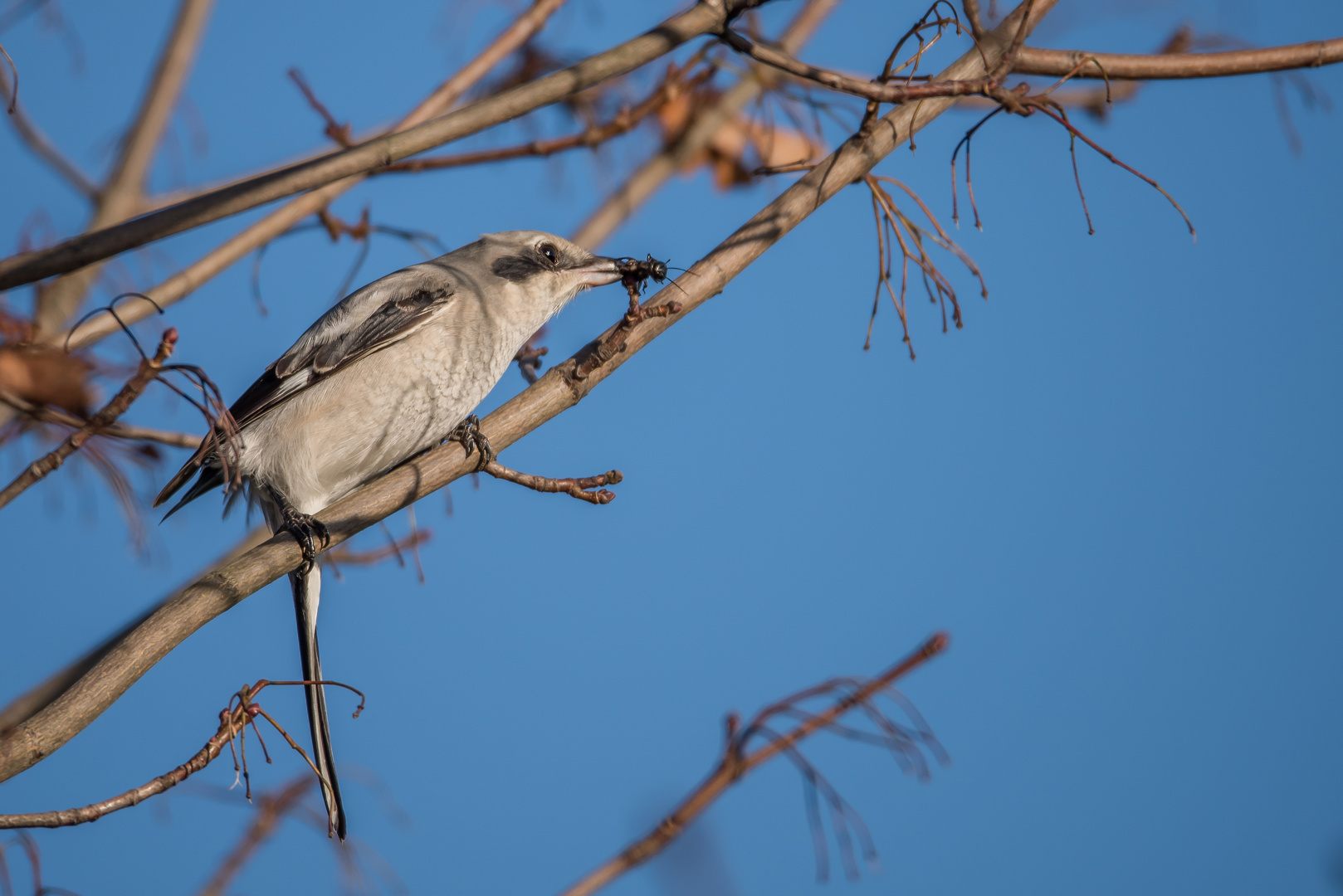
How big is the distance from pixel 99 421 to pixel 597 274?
218 cm

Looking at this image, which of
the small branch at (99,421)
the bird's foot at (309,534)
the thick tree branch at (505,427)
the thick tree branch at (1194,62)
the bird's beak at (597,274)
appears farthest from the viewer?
the bird's beak at (597,274)

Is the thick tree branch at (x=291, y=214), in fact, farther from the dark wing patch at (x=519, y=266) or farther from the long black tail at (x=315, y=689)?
the long black tail at (x=315, y=689)

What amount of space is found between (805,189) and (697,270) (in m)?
0.35

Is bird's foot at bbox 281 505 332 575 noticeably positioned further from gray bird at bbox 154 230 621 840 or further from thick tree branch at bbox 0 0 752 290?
thick tree branch at bbox 0 0 752 290

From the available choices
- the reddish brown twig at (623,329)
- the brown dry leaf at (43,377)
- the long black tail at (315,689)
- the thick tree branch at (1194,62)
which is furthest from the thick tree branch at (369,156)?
the long black tail at (315,689)

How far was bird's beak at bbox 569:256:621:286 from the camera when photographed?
373cm

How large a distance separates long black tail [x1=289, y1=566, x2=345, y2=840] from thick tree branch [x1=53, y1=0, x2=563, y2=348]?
1073 mm

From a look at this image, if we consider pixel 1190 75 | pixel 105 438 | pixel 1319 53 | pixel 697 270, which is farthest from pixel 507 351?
pixel 1319 53

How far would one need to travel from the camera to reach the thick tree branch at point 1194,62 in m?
2.23

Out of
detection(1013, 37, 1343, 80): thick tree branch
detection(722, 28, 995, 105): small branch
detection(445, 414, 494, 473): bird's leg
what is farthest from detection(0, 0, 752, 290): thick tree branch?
detection(445, 414, 494, 473): bird's leg

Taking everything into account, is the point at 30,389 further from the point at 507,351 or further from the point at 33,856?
the point at 507,351

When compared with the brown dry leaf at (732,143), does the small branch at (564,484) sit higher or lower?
lower

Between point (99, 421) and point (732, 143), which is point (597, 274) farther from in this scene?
point (99, 421)

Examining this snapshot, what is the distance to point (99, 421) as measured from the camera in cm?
180
